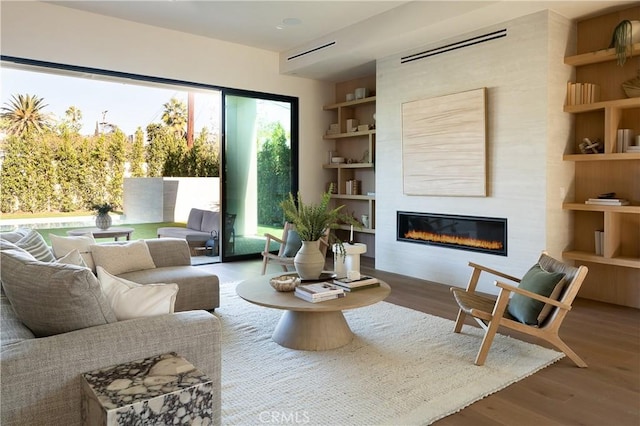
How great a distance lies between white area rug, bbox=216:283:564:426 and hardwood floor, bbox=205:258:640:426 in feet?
0.28

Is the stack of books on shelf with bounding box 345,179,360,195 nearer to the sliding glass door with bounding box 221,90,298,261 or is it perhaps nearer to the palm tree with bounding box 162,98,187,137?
the sliding glass door with bounding box 221,90,298,261

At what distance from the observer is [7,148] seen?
26.5ft

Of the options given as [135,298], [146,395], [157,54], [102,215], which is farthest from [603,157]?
[102,215]

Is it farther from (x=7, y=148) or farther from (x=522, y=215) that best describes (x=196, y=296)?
(x=7, y=148)

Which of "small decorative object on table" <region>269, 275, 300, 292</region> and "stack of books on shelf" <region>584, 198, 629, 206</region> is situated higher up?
"stack of books on shelf" <region>584, 198, 629, 206</region>

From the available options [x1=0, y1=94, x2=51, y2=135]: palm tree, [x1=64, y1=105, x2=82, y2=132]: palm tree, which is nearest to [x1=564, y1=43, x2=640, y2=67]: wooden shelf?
[x1=64, y1=105, x2=82, y2=132]: palm tree

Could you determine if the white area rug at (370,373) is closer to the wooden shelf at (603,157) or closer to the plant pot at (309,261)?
the plant pot at (309,261)

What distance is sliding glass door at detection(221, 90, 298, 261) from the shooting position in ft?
21.0

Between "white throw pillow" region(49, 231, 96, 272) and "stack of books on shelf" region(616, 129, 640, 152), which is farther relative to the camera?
"stack of books on shelf" region(616, 129, 640, 152)

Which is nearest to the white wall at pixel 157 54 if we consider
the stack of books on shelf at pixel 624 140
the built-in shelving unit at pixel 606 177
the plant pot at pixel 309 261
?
the plant pot at pixel 309 261

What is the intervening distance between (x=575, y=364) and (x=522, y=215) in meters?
1.87

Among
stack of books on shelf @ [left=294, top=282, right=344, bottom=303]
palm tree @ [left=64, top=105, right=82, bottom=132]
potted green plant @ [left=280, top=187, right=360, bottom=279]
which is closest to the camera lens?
stack of books on shelf @ [left=294, top=282, right=344, bottom=303]

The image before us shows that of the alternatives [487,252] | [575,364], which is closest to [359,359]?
[575,364]

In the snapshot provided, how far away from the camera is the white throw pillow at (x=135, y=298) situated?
189 cm
